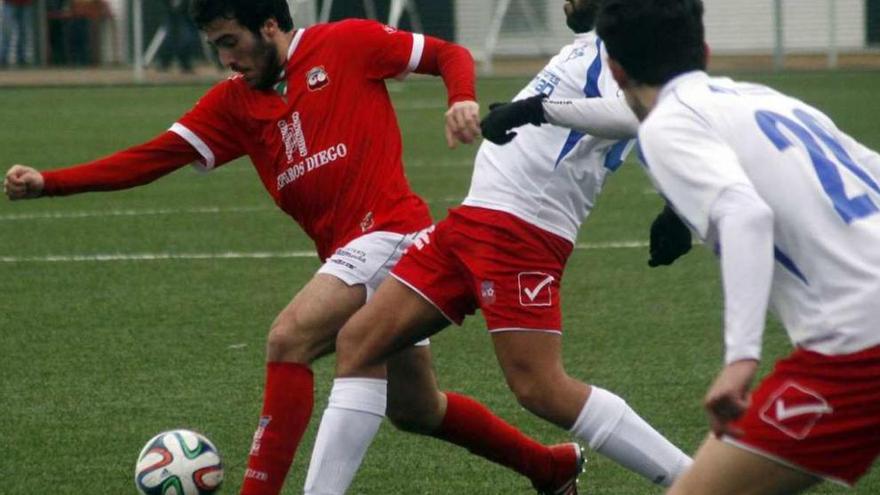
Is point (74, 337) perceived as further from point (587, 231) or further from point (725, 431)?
point (725, 431)

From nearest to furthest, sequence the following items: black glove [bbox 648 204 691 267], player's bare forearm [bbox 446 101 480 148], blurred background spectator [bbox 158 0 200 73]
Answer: player's bare forearm [bbox 446 101 480 148], black glove [bbox 648 204 691 267], blurred background spectator [bbox 158 0 200 73]

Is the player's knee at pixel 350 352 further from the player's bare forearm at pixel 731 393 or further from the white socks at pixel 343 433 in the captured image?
the player's bare forearm at pixel 731 393

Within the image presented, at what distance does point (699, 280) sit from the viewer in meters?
10.5

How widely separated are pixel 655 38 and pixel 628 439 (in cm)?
176

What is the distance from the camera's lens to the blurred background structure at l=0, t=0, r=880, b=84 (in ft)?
99.8

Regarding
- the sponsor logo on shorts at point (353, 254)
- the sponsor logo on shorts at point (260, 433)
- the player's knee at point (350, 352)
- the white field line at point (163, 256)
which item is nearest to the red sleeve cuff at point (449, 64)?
the sponsor logo on shorts at point (353, 254)

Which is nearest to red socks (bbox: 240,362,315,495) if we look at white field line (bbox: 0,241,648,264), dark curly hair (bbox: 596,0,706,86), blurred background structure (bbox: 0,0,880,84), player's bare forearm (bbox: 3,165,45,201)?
player's bare forearm (bbox: 3,165,45,201)

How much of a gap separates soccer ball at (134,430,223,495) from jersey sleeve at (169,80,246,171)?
35.1 inches

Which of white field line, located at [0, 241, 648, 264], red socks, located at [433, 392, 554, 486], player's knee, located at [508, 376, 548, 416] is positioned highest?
player's knee, located at [508, 376, 548, 416]

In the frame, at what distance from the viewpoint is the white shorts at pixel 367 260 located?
556 cm

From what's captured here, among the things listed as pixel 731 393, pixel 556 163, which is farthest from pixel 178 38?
pixel 731 393

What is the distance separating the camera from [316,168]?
5.64 meters

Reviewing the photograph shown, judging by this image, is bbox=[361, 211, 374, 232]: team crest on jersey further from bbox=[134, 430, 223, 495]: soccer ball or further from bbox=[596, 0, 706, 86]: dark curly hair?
bbox=[596, 0, 706, 86]: dark curly hair

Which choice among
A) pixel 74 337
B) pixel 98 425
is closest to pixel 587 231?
pixel 74 337
